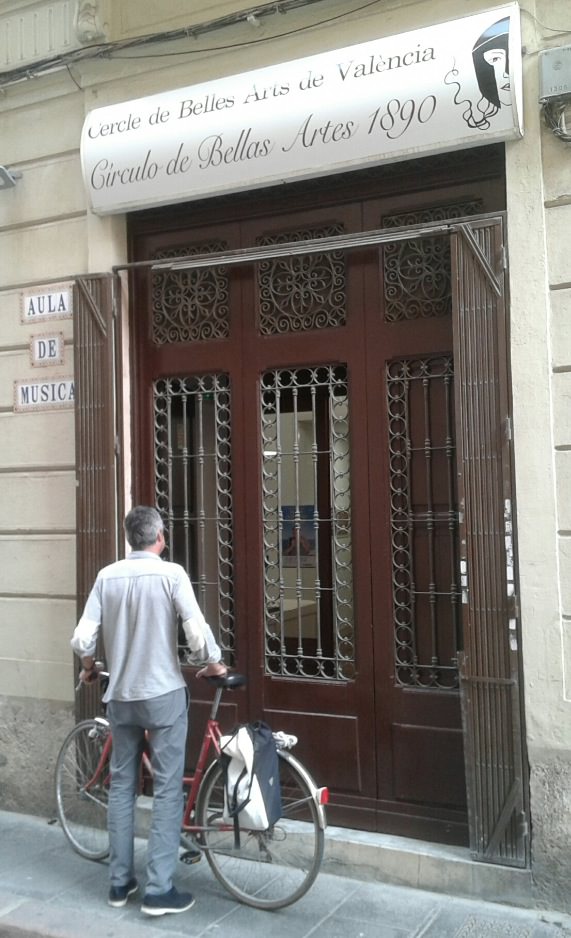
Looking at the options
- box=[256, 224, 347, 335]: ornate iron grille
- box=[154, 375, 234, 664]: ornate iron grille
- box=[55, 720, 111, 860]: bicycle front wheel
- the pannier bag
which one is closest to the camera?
the pannier bag

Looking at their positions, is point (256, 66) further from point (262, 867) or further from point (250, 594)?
point (262, 867)

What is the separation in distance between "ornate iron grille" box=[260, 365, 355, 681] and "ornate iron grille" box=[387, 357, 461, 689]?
10.9 inches

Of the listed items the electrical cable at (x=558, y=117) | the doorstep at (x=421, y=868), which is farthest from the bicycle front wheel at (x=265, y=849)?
the electrical cable at (x=558, y=117)

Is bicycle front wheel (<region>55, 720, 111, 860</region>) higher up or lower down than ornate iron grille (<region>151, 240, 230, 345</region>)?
lower down

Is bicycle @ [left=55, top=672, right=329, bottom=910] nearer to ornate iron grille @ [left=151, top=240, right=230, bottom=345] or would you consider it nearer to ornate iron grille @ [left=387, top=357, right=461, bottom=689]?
ornate iron grille @ [left=387, top=357, right=461, bottom=689]

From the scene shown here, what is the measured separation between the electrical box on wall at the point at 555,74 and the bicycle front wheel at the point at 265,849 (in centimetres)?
327

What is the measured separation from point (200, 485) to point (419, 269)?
5.79ft

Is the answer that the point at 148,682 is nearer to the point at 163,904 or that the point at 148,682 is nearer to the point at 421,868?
the point at 163,904

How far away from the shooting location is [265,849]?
428 cm

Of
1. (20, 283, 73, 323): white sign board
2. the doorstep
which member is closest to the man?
the doorstep

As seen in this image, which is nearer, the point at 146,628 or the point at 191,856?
the point at 146,628

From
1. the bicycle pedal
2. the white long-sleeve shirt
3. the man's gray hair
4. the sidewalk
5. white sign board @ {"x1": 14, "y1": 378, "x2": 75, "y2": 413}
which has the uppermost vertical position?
white sign board @ {"x1": 14, "y1": 378, "x2": 75, "y2": 413}

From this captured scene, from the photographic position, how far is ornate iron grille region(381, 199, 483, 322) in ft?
15.5

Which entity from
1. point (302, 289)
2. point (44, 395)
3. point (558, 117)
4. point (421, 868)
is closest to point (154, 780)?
point (421, 868)
